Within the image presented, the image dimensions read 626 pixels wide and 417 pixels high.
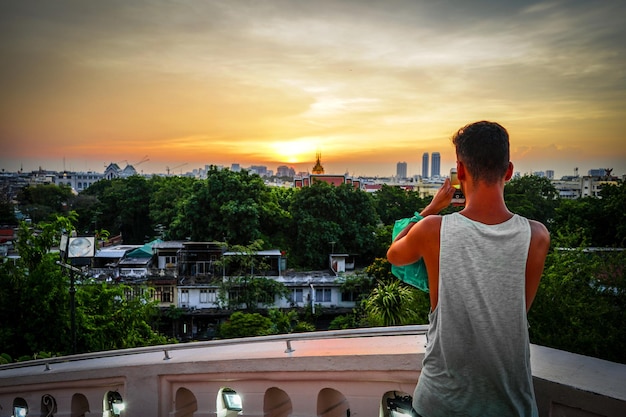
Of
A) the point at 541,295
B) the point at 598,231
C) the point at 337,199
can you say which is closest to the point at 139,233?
the point at 337,199

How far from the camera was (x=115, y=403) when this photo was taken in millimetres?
2594

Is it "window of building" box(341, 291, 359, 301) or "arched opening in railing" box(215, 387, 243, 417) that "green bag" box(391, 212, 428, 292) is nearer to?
"arched opening in railing" box(215, 387, 243, 417)

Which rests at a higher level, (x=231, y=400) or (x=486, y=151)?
(x=486, y=151)

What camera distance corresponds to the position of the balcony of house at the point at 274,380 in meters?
1.50

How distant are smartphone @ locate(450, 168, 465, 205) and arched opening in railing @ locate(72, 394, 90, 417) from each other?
249 centimetres

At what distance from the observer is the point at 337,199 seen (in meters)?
23.7

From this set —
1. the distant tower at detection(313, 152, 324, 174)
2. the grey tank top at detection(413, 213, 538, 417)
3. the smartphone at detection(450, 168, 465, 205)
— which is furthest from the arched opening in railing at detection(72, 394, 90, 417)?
the distant tower at detection(313, 152, 324, 174)

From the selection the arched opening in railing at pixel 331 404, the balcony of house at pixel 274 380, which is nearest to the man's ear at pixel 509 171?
the balcony of house at pixel 274 380

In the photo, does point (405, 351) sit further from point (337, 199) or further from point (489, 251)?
point (337, 199)

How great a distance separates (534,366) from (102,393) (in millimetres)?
2257

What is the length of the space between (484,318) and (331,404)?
1106 millimetres

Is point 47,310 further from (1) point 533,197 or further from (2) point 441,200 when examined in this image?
(1) point 533,197

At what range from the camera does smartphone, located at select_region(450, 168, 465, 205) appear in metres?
1.38

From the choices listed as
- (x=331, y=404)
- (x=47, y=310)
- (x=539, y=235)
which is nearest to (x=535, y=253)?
(x=539, y=235)
